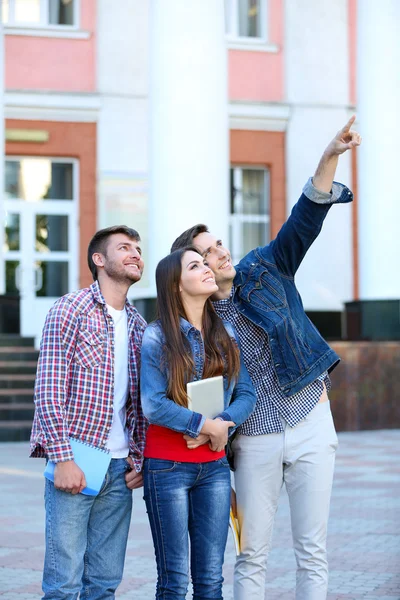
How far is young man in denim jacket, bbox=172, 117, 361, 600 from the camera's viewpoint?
4242mm

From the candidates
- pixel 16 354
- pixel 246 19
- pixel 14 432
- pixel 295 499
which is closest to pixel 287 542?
pixel 295 499

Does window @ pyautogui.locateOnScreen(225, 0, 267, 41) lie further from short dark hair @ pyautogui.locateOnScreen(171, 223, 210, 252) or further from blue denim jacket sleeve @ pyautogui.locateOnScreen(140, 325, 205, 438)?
blue denim jacket sleeve @ pyautogui.locateOnScreen(140, 325, 205, 438)

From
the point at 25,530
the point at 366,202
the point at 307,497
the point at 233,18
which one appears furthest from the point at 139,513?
the point at 233,18

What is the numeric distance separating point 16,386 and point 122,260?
1004 centimetres

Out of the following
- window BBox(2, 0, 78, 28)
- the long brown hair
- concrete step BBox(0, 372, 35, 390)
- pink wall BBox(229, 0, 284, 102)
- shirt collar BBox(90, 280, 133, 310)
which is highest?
window BBox(2, 0, 78, 28)

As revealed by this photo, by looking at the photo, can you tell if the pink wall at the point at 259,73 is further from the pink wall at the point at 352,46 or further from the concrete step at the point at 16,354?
the concrete step at the point at 16,354

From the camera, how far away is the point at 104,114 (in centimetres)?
1788

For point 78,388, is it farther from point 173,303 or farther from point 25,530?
point 25,530

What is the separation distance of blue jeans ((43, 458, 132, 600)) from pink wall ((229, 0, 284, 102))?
48.9 ft

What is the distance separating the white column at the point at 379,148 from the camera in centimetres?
1555

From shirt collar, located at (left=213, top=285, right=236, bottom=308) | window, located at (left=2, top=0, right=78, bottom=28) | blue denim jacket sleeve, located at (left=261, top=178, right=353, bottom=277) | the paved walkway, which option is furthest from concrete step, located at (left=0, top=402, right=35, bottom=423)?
blue denim jacket sleeve, located at (left=261, top=178, right=353, bottom=277)

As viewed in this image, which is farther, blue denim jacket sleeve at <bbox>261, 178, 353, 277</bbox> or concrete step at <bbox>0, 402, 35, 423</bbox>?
concrete step at <bbox>0, 402, 35, 423</bbox>

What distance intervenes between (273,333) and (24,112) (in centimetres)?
1396

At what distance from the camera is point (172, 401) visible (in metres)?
3.94
